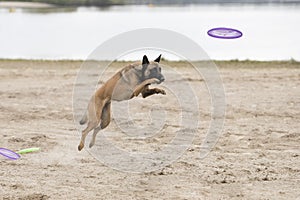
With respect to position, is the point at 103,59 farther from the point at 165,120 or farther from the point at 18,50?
the point at 18,50

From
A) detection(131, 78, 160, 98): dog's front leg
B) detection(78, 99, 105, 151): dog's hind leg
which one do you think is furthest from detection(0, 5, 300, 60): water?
detection(131, 78, 160, 98): dog's front leg

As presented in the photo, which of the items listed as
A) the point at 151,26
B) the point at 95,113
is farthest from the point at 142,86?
the point at 151,26

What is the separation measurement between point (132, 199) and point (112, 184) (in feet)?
1.45

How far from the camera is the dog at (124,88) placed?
10.3 feet

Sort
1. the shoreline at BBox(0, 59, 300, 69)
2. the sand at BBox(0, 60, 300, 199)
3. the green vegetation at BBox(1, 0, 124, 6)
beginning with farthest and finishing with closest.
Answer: the green vegetation at BBox(1, 0, 124, 6) < the shoreline at BBox(0, 59, 300, 69) < the sand at BBox(0, 60, 300, 199)

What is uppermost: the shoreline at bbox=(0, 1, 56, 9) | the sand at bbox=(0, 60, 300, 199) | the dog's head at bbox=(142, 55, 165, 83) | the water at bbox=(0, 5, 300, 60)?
the shoreline at bbox=(0, 1, 56, 9)

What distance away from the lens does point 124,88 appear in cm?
323

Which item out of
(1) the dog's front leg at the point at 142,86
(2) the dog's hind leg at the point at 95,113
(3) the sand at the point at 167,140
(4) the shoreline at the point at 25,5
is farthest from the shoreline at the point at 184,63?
(4) the shoreline at the point at 25,5

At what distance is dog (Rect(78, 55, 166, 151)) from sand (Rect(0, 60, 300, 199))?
7.37 feet

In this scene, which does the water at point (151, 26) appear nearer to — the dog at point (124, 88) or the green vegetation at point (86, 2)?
the green vegetation at point (86, 2)

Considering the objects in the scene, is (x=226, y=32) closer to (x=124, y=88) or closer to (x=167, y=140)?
(x=124, y=88)

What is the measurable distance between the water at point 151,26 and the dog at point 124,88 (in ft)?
38.0

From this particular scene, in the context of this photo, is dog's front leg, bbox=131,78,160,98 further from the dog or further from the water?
the water

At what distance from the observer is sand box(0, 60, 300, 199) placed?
5.68 m
